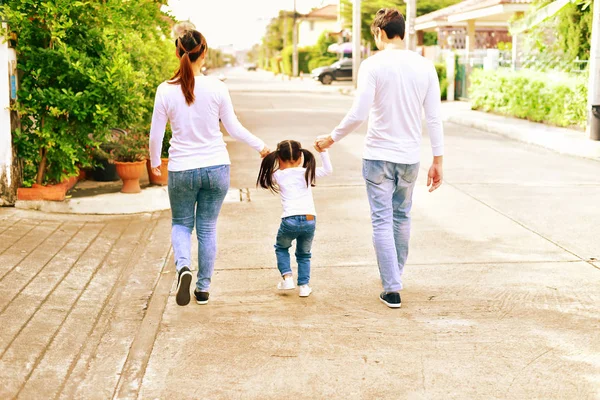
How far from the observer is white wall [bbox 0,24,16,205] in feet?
26.9

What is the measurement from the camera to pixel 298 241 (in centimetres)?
565

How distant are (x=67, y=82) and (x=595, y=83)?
984 cm

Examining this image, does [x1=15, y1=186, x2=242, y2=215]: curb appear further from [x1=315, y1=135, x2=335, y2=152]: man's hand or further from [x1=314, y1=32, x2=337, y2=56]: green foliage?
[x1=314, y1=32, x2=337, y2=56]: green foliage

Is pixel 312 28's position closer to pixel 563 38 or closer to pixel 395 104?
pixel 563 38

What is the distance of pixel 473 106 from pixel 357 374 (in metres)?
20.7

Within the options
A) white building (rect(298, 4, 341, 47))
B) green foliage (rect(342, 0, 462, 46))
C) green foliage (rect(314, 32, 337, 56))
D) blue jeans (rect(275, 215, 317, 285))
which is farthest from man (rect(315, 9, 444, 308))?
white building (rect(298, 4, 341, 47))

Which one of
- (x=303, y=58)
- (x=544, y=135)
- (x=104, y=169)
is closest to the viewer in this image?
(x=104, y=169)

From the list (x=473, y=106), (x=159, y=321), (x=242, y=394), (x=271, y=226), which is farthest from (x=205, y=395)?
(x=473, y=106)

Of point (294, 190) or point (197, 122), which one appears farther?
point (294, 190)

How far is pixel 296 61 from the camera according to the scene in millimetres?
70125

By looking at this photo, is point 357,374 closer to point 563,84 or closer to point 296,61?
point 563,84

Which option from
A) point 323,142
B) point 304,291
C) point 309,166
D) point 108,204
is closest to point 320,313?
point 304,291

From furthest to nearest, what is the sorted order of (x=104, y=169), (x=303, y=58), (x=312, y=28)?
(x=312, y=28), (x=303, y=58), (x=104, y=169)

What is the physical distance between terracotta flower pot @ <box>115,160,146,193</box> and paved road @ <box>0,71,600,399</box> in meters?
0.70
